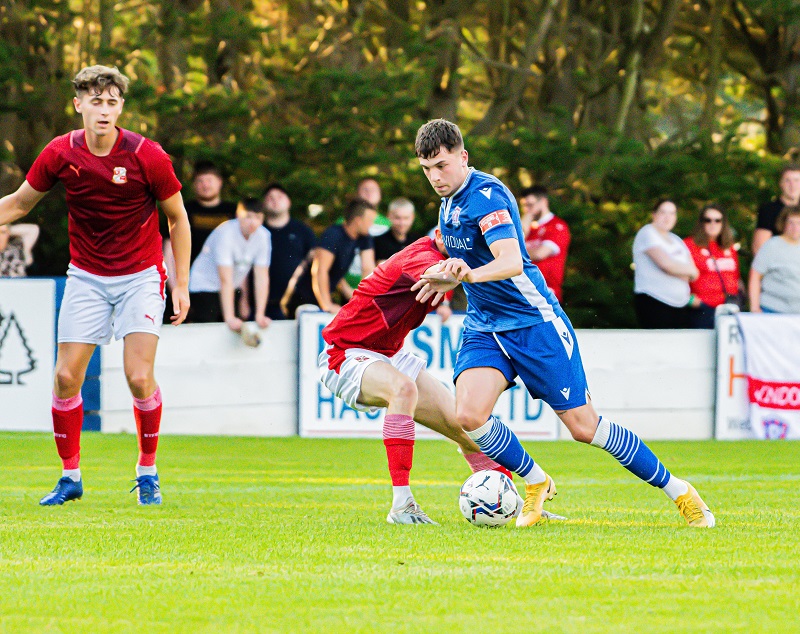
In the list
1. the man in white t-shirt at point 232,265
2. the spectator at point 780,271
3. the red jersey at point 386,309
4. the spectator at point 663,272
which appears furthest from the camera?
the spectator at point 780,271

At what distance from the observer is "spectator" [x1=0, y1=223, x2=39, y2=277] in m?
13.0

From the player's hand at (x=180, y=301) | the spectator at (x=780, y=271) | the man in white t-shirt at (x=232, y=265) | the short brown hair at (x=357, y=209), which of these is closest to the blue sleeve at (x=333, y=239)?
the short brown hair at (x=357, y=209)

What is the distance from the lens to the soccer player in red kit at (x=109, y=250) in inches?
291

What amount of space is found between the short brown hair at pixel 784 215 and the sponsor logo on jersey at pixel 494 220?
7.77m

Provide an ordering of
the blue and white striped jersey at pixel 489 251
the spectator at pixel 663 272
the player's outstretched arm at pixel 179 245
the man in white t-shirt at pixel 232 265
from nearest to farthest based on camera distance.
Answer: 1. the blue and white striped jersey at pixel 489 251
2. the player's outstretched arm at pixel 179 245
3. the man in white t-shirt at pixel 232 265
4. the spectator at pixel 663 272

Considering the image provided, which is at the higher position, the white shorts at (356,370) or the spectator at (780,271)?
the spectator at (780,271)

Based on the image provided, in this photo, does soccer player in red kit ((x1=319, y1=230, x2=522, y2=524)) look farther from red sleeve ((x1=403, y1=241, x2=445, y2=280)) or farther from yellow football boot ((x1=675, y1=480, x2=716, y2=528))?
yellow football boot ((x1=675, y1=480, x2=716, y2=528))

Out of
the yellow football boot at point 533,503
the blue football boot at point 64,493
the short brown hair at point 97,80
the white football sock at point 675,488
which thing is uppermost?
the short brown hair at point 97,80

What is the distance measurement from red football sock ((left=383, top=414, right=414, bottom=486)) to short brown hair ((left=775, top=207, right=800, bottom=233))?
24.2 ft

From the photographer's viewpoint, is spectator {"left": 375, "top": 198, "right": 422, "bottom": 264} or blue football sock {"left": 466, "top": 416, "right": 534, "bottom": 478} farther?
spectator {"left": 375, "top": 198, "right": 422, "bottom": 264}

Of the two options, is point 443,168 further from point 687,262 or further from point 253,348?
point 687,262

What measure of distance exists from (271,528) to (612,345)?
23.7 feet

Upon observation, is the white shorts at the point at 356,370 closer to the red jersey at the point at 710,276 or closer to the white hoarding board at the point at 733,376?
the white hoarding board at the point at 733,376

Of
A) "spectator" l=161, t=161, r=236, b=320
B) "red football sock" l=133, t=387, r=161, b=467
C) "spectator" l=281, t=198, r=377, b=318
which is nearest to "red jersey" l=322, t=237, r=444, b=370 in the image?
"red football sock" l=133, t=387, r=161, b=467
